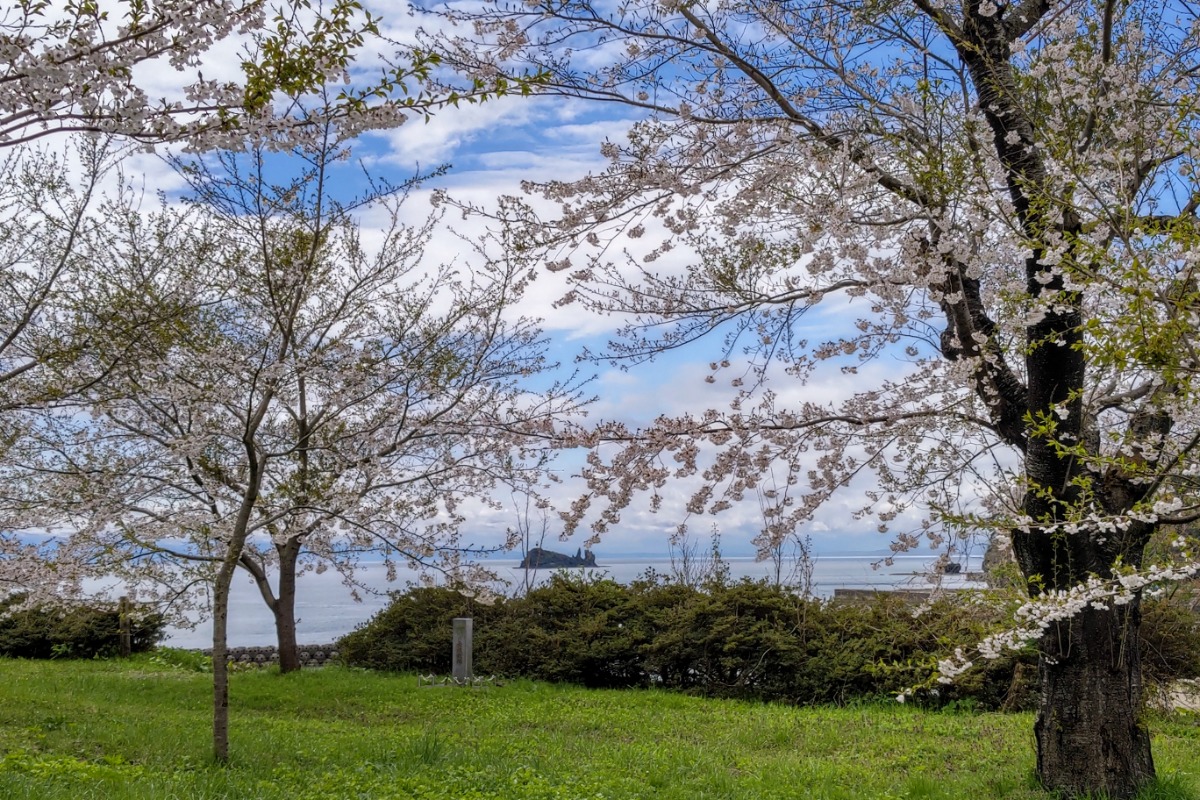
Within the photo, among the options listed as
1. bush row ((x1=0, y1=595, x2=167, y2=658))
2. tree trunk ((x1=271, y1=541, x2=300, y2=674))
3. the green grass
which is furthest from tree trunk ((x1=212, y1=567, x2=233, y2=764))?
bush row ((x1=0, y1=595, x2=167, y2=658))

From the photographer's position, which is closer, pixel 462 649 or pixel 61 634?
pixel 462 649

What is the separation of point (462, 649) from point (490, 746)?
4.51 m

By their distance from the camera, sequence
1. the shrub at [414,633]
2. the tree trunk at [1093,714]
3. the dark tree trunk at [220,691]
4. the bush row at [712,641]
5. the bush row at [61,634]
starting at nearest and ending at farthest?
the tree trunk at [1093,714] → the dark tree trunk at [220,691] → the bush row at [712,641] → the shrub at [414,633] → the bush row at [61,634]

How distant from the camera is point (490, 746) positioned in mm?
6457

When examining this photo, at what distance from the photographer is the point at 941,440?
212 inches

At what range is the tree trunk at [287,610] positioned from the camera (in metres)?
10.7

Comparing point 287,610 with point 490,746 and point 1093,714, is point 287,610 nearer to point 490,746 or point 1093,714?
point 490,746

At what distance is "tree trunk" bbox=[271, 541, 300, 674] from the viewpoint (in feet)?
35.0

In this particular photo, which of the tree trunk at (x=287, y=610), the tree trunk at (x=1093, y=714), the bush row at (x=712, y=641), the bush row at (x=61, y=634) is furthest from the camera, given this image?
the bush row at (x=61, y=634)

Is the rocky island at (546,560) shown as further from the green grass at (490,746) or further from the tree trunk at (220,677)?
the tree trunk at (220,677)

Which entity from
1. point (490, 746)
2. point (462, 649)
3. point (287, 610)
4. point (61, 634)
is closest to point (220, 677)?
point (490, 746)

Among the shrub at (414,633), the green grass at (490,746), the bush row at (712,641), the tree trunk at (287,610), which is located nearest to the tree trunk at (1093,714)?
the green grass at (490,746)

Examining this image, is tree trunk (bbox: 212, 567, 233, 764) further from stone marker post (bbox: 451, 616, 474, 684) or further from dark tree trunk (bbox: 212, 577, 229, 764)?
stone marker post (bbox: 451, 616, 474, 684)

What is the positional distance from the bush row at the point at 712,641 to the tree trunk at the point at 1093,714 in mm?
3226
